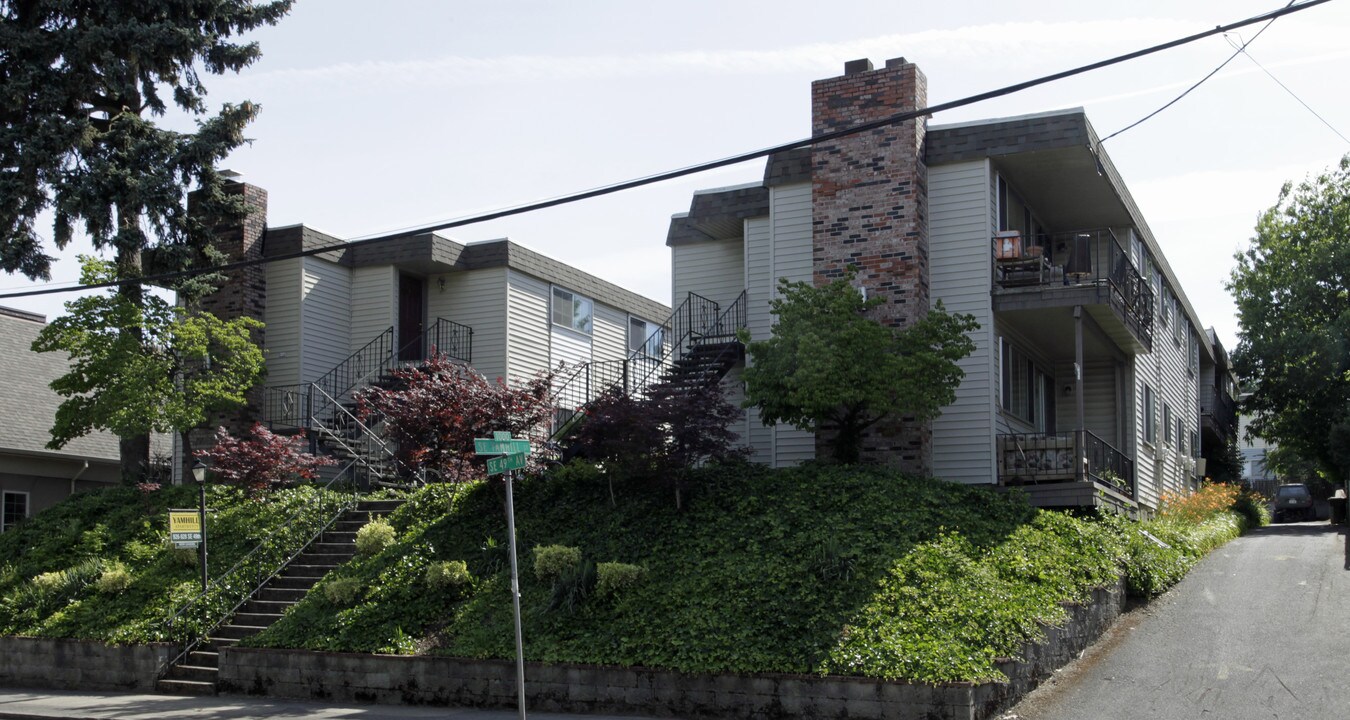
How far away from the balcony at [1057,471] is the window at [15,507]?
2051 cm

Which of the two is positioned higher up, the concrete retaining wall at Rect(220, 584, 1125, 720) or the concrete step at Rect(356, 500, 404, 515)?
the concrete step at Rect(356, 500, 404, 515)

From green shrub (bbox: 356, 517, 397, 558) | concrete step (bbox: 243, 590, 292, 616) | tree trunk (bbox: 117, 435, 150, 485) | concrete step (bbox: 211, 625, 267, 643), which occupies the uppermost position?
tree trunk (bbox: 117, 435, 150, 485)

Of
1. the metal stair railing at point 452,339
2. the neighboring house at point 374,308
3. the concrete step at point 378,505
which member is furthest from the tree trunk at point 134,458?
the concrete step at point 378,505

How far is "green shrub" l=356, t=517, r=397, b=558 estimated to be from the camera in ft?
59.2

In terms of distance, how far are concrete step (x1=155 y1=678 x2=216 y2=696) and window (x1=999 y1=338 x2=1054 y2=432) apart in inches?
506

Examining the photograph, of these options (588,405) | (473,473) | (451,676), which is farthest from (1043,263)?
(451,676)

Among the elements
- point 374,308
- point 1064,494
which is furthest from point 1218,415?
point 374,308

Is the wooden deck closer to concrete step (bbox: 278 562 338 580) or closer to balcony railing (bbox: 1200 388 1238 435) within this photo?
concrete step (bbox: 278 562 338 580)

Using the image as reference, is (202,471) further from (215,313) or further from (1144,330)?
(1144,330)

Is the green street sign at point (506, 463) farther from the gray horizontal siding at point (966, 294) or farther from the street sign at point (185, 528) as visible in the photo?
the gray horizontal siding at point (966, 294)

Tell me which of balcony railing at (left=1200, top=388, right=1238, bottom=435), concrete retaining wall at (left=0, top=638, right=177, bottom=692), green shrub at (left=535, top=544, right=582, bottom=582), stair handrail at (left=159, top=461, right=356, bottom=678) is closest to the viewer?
green shrub at (left=535, top=544, right=582, bottom=582)

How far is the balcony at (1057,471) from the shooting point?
61.8 feet

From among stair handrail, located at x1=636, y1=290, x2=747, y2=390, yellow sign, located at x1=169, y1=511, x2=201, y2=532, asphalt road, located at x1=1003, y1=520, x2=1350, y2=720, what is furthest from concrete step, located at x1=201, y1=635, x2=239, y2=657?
asphalt road, located at x1=1003, y1=520, x2=1350, y2=720

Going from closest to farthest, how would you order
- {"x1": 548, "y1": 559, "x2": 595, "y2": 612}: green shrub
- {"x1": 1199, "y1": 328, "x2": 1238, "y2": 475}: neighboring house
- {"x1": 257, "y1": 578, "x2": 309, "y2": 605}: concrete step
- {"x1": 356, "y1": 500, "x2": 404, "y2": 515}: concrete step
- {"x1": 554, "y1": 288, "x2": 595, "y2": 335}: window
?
{"x1": 548, "y1": 559, "x2": 595, "y2": 612}: green shrub < {"x1": 257, "y1": 578, "x2": 309, "y2": 605}: concrete step < {"x1": 356, "y1": 500, "x2": 404, "y2": 515}: concrete step < {"x1": 554, "y1": 288, "x2": 595, "y2": 335}: window < {"x1": 1199, "y1": 328, "x2": 1238, "y2": 475}: neighboring house
